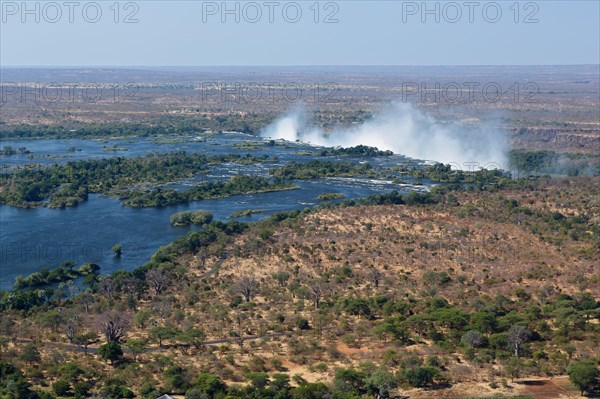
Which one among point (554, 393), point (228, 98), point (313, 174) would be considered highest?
point (228, 98)

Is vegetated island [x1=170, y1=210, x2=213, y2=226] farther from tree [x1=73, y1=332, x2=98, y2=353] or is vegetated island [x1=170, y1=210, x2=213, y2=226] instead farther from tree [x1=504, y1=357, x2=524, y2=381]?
tree [x1=504, y1=357, x2=524, y2=381]

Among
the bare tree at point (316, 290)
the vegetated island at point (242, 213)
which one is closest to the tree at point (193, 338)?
the bare tree at point (316, 290)

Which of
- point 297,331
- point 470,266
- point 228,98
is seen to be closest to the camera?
point 297,331

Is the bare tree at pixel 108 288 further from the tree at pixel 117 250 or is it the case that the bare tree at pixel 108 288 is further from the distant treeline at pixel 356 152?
the distant treeline at pixel 356 152

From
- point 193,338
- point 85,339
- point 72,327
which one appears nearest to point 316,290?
point 193,338

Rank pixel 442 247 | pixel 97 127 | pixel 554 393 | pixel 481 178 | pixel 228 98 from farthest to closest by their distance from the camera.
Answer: pixel 228 98 < pixel 97 127 < pixel 481 178 < pixel 442 247 < pixel 554 393

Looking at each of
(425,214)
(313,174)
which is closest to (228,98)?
(313,174)

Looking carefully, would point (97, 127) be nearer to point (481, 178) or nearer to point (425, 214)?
point (481, 178)
